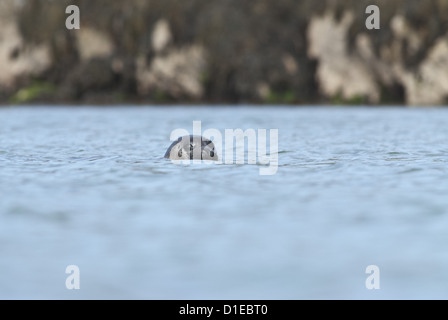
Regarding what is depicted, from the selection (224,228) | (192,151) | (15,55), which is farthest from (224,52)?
(224,228)

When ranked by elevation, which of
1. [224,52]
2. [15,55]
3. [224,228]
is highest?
[15,55]

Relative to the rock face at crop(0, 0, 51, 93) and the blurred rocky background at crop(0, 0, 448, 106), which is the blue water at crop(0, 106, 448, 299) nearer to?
the blurred rocky background at crop(0, 0, 448, 106)

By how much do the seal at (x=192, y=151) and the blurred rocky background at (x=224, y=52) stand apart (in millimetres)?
43649

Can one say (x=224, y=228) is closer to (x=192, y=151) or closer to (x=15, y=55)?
(x=192, y=151)

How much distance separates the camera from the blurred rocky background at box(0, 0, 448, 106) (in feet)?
192

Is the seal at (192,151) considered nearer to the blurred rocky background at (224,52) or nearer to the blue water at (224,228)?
the blue water at (224,228)

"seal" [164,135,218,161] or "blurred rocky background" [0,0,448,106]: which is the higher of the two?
"blurred rocky background" [0,0,448,106]

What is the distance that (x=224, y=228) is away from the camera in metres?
8.39

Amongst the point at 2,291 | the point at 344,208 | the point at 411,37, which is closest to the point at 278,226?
the point at 344,208

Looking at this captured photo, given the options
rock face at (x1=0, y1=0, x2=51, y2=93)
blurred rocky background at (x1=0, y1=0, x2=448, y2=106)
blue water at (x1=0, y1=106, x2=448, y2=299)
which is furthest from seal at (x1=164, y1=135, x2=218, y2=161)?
rock face at (x1=0, y1=0, x2=51, y2=93)

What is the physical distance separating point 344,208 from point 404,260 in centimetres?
252

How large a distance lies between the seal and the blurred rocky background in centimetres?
4365

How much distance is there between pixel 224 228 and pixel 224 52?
59.7 metres
